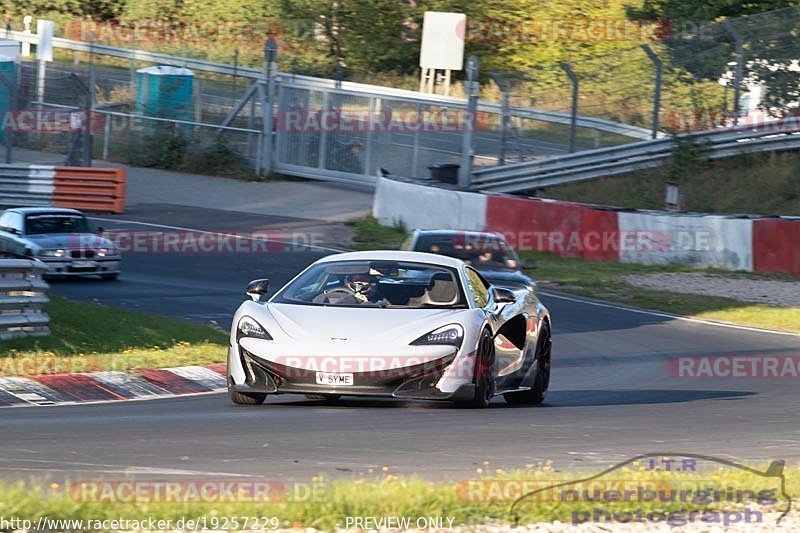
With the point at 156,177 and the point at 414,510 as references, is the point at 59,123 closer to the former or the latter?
the point at 156,177

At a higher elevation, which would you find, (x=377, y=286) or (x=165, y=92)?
(x=165, y=92)

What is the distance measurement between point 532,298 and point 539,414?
6.84 ft

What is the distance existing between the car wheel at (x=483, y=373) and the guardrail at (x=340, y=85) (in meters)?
21.2

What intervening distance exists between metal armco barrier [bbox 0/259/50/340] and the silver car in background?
8514 mm

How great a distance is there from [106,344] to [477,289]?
13.7ft

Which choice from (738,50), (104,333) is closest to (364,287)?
(104,333)

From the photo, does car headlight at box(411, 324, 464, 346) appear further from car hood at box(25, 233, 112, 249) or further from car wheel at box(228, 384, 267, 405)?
car hood at box(25, 233, 112, 249)

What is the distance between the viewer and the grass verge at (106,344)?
11534 mm

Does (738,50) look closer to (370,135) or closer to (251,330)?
(370,135)

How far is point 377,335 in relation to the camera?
9328 millimetres

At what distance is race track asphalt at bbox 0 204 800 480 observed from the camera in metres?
6.97

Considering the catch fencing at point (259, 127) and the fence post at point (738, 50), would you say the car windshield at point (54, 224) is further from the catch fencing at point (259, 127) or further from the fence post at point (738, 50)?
the fence post at point (738, 50)

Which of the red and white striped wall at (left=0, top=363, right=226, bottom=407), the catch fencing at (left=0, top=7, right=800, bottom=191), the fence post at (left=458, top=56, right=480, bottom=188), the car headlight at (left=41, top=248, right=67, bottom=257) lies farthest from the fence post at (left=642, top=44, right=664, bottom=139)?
the red and white striped wall at (left=0, top=363, right=226, bottom=407)

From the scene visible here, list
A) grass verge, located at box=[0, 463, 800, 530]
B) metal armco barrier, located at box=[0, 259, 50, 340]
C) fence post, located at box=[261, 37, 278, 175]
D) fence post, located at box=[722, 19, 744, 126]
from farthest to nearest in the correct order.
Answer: fence post, located at box=[261, 37, 278, 175] < fence post, located at box=[722, 19, 744, 126] < metal armco barrier, located at box=[0, 259, 50, 340] < grass verge, located at box=[0, 463, 800, 530]
